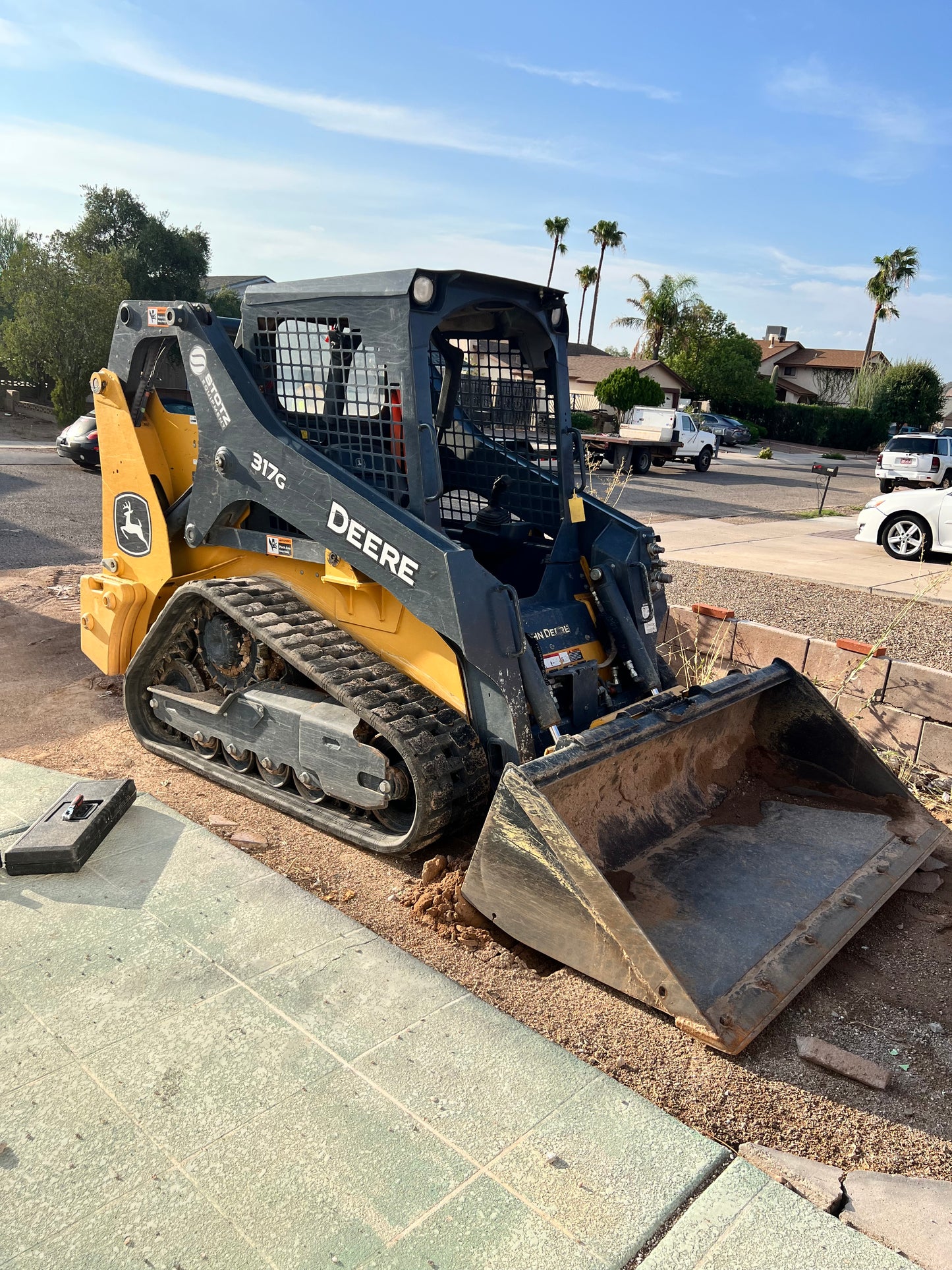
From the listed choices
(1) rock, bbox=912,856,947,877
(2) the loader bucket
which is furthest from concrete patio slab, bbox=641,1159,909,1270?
(1) rock, bbox=912,856,947,877

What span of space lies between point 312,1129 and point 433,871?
5.10 feet

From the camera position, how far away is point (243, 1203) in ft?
8.07

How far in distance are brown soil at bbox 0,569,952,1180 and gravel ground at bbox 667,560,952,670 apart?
9.12ft

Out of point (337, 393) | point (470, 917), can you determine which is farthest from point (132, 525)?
point (470, 917)

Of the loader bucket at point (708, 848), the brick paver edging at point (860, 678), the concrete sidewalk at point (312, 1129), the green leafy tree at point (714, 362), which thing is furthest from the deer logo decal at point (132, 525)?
the green leafy tree at point (714, 362)

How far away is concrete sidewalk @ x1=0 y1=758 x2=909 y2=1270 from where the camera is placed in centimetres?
238

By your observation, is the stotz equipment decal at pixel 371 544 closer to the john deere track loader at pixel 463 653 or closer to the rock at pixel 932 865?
the john deere track loader at pixel 463 653

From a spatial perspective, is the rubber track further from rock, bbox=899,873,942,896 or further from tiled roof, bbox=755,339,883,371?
tiled roof, bbox=755,339,883,371

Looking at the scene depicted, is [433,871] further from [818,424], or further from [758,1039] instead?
[818,424]

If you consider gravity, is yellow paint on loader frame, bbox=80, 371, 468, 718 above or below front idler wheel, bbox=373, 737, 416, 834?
above

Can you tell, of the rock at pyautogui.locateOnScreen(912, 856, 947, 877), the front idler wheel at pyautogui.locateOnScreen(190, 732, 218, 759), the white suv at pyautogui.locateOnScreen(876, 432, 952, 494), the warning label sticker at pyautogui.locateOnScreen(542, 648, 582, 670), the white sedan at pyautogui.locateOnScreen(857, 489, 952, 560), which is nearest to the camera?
the rock at pyautogui.locateOnScreen(912, 856, 947, 877)

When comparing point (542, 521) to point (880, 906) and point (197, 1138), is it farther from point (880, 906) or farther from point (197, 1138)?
point (197, 1138)

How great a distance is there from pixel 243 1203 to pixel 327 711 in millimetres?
2283

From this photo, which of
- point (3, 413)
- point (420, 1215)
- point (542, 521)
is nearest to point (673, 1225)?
point (420, 1215)
